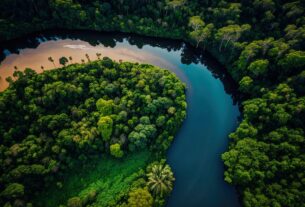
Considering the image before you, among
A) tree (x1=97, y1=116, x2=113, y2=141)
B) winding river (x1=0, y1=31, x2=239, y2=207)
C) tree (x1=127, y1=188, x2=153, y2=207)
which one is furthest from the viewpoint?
tree (x1=97, y1=116, x2=113, y2=141)

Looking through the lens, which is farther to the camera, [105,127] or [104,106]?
[104,106]

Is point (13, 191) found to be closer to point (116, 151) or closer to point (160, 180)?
point (116, 151)

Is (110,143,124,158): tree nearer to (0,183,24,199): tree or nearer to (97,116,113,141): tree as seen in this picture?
(97,116,113,141): tree

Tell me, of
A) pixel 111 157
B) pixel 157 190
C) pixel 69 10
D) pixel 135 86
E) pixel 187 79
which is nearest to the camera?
pixel 157 190

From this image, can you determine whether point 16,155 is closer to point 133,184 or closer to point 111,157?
point 111,157

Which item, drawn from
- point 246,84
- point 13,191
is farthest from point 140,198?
point 246,84

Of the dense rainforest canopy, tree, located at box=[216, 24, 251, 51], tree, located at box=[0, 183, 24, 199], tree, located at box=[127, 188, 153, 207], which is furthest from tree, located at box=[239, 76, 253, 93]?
tree, located at box=[0, 183, 24, 199]

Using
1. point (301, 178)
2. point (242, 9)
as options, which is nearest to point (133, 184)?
point (301, 178)
